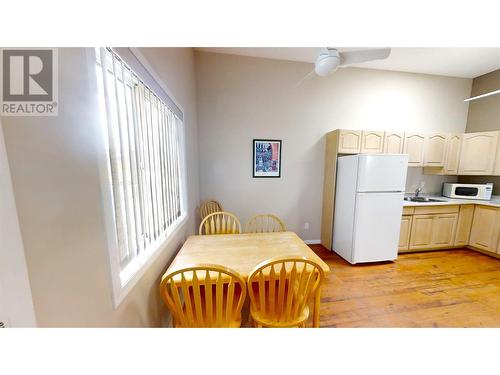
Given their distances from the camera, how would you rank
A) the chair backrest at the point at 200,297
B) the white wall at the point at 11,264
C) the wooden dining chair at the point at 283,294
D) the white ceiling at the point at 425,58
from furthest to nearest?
the white ceiling at the point at 425,58, the wooden dining chair at the point at 283,294, the chair backrest at the point at 200,297, the white wall at the point at 11,264

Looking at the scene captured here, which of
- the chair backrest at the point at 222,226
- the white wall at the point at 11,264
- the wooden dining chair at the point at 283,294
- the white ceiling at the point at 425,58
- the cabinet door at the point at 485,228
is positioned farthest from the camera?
the cabinet door at the point at 485,228

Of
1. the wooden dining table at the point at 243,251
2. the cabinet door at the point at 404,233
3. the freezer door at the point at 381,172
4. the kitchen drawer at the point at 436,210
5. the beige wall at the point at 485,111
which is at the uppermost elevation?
the beige wall at the point at 485,111

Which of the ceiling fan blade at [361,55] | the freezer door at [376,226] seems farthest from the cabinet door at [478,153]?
the ceiling fan blade at [361,55]

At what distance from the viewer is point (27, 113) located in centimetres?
46

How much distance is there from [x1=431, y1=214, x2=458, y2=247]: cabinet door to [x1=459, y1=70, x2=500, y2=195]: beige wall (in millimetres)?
921

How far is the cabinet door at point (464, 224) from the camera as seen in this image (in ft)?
9.00

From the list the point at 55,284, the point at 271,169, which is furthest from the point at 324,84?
the point at 55,284

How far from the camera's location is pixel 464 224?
2783mm

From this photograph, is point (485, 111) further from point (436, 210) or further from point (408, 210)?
point (408, 210)

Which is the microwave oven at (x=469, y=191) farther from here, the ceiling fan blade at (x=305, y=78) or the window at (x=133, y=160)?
the window at (x=133, y=160)

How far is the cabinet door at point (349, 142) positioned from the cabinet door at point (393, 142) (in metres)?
0.42

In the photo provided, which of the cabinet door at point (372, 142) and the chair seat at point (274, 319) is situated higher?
the cabinet door at point (372, 142)

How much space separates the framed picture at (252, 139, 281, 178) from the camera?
2.77 meters
